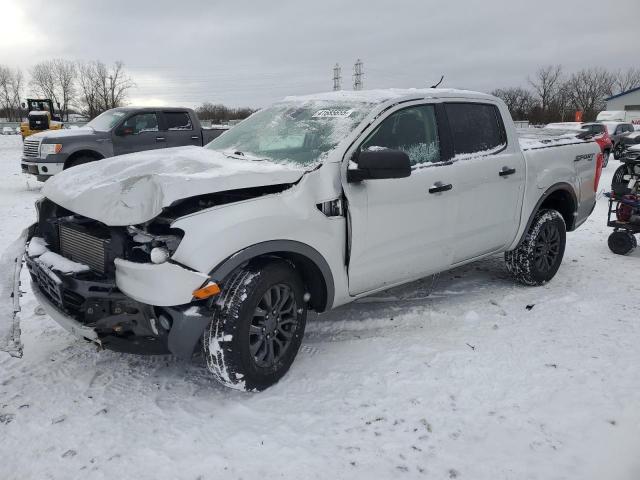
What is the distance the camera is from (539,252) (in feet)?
16.4

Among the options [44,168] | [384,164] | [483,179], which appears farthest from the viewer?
[44,168]

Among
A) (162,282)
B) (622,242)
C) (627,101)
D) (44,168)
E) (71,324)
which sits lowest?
(622,242)

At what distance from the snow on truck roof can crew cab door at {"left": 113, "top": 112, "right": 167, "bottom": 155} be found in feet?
24.9

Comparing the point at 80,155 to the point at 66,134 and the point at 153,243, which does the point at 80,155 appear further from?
the point at 153,243

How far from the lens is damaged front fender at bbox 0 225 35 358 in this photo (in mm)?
2830

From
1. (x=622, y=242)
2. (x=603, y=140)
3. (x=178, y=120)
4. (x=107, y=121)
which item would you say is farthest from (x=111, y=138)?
(x=603, y=140)

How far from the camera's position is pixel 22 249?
3.34 m

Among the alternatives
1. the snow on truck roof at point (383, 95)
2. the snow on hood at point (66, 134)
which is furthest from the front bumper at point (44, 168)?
the snow on truck roof at point (383, 95)

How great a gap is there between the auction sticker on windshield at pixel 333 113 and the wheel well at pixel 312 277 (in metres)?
1.17

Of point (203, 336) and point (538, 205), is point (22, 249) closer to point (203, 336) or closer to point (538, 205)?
point (203, 336)

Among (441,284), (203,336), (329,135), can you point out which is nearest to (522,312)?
(441,284)

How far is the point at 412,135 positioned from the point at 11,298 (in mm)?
2899

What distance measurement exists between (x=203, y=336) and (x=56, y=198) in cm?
133

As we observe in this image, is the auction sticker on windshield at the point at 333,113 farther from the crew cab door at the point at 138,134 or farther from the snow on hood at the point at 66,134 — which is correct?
the snow on hood at the point at 66,134
